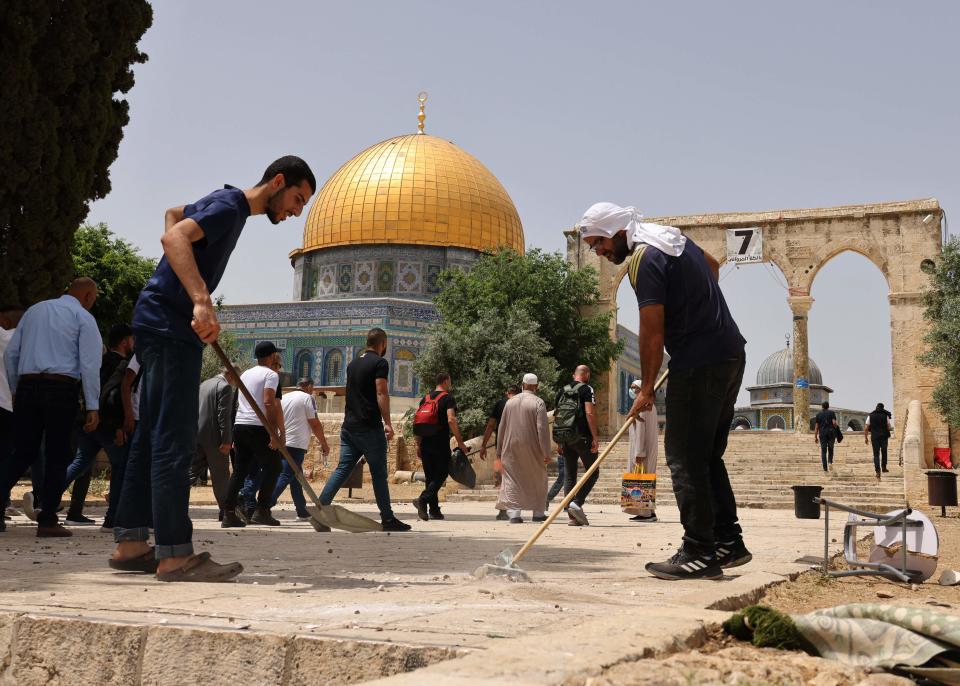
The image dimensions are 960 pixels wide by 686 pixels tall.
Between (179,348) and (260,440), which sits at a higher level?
(179,348)

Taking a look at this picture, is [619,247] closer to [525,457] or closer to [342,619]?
[342,619]

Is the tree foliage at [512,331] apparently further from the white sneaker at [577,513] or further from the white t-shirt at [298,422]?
the white sneaker at [577,513]

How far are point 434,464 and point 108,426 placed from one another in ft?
11.6

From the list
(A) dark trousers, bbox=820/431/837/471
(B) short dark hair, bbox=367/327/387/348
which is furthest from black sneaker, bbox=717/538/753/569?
(A) dark trousers, bbox=820/431/837/471

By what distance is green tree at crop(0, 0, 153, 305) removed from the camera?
9219mm

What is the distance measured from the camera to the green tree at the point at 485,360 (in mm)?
23578

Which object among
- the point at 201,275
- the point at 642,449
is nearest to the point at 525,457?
the point at 642,449

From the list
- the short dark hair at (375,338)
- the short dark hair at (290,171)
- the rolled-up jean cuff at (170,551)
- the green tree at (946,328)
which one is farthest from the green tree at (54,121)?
the green tree at (946,328)

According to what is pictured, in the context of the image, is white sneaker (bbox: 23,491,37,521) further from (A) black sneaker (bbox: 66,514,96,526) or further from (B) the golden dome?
(B) the golden dome

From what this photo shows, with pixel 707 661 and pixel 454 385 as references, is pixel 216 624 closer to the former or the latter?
pixel 707 661

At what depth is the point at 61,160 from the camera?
9906mm

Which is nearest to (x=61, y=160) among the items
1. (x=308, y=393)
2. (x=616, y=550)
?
(x=308, y=393)

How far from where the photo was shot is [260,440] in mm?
8000

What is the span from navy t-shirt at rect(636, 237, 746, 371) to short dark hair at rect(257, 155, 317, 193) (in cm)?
154
